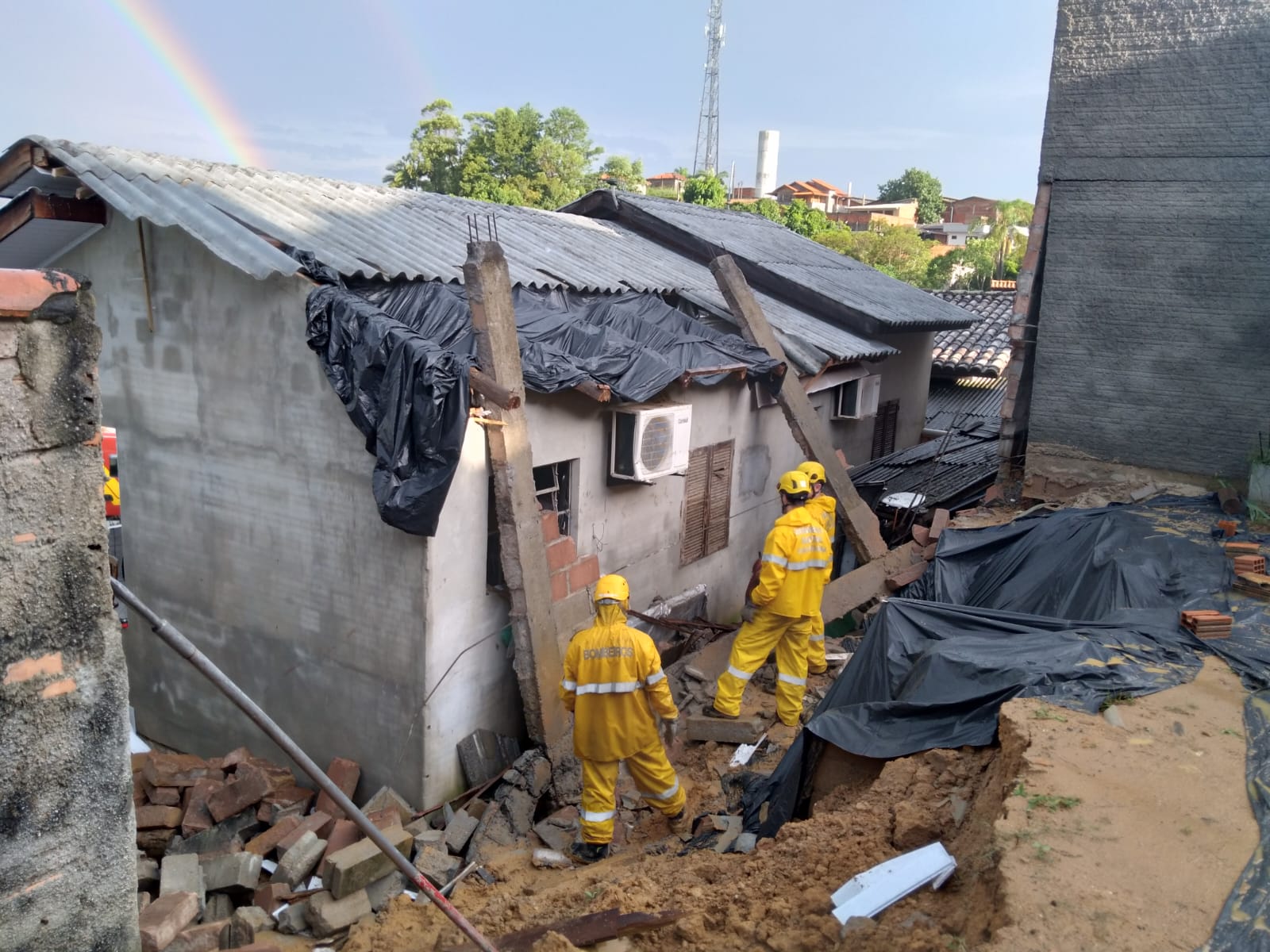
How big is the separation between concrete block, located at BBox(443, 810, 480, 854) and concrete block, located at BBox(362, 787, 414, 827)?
368mm

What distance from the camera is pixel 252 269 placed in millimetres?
6383

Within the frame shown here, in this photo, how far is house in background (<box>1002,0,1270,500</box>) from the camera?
Result: 7746mm

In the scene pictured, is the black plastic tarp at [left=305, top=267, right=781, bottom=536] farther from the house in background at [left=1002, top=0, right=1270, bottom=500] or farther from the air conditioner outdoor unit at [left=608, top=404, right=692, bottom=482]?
the house in background at [left=1002, top=0, right=1270, bottom=500]

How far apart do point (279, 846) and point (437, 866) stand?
1253 millimetres

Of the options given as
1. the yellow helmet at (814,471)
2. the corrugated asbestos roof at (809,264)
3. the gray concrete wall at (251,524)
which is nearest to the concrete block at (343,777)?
the gray concrete wall at (251,524)

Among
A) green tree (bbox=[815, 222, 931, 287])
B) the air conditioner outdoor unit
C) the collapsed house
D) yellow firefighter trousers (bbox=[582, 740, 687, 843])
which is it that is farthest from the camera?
green tree (bbox=[815, 222, 931, 287])

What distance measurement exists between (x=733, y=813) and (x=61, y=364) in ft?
15.9

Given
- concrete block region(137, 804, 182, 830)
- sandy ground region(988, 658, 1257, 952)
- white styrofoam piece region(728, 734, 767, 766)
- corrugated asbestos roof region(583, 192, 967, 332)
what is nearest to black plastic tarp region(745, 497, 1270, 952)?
sandy ground region(988, 658, 1257, 952)

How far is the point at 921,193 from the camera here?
6519cm

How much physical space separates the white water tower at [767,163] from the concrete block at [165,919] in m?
75.2

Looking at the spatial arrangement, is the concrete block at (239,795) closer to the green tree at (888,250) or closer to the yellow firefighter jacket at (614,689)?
the yellow firefighter jacket at (614,689)

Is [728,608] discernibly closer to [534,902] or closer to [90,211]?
[534,902]

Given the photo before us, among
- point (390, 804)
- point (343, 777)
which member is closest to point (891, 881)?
point (390, 804)

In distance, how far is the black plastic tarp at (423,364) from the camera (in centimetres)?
615
